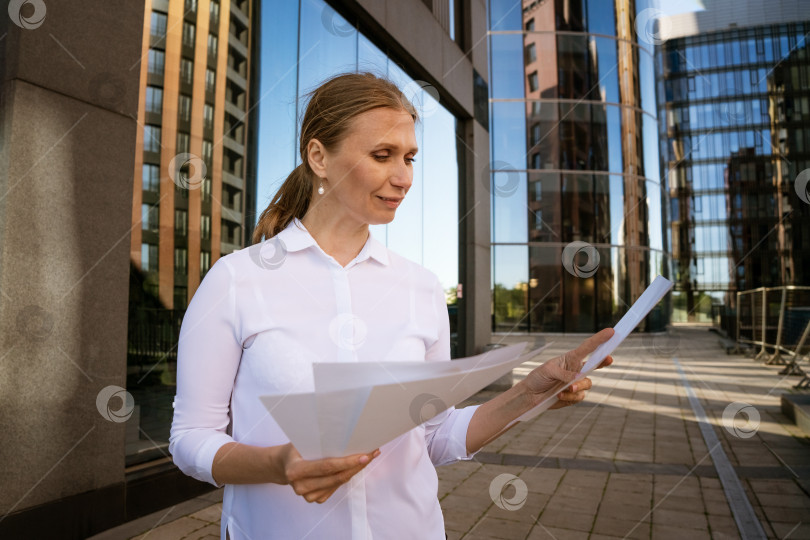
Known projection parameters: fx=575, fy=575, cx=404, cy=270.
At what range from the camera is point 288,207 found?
1735mm

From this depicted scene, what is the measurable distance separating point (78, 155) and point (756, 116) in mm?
54093

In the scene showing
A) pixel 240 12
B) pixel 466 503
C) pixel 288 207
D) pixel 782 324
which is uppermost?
pixel 240 12

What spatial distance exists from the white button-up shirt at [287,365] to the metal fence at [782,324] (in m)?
11.7

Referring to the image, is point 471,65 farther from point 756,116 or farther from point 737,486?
point 756,116

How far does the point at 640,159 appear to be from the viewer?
25031mm

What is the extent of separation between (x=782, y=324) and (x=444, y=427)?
14.1m

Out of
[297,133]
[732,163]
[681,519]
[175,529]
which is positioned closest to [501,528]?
[681,519]

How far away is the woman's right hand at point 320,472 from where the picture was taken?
2.85 feet

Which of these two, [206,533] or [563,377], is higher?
[563,377]

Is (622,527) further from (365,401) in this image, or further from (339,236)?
(365,401)

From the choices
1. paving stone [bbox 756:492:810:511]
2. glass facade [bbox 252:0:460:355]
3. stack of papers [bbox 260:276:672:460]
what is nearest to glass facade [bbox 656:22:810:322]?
glass facade [bbox 252:0:460:355]

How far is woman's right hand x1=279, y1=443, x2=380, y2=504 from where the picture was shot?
870 millimetres

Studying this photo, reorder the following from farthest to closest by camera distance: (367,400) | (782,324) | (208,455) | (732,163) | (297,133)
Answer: (732,163)
(782,324)
(297,133)
(208,455)
(367,400)

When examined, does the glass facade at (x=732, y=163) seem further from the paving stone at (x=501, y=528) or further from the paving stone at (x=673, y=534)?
the paving stone at (x=501, y=528)
